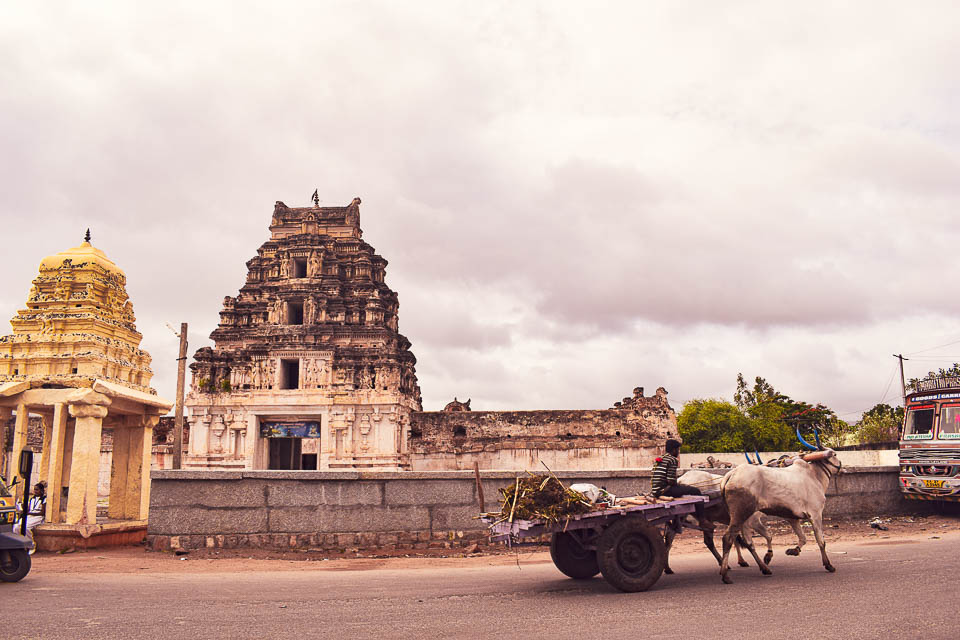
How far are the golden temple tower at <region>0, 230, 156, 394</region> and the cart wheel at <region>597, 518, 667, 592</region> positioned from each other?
1194 centimetres

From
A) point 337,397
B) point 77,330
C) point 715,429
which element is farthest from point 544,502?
point 715,429

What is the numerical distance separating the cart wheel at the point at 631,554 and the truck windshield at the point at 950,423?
9.43 m

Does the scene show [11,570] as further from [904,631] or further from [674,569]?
[904,631]

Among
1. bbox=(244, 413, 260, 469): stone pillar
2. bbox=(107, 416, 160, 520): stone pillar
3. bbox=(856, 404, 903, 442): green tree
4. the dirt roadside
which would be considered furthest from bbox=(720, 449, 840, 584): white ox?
bbox=(856, 404, 903, 442): green tree

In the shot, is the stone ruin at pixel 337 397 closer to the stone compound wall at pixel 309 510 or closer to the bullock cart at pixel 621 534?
the stone compound wall at pixel 309 510

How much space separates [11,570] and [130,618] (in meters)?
4.11

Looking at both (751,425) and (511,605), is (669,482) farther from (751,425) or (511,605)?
(751,425)

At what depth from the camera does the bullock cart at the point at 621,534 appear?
26.5 feet

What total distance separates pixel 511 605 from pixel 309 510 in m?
6.27

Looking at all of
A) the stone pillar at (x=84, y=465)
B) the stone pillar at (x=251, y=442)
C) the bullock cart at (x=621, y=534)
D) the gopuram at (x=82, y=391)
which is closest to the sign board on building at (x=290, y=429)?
the stone pillar at (x=251, y=442)

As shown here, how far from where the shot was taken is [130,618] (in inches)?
290

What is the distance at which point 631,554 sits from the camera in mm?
8289

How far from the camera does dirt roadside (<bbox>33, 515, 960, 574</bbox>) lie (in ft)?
38.4

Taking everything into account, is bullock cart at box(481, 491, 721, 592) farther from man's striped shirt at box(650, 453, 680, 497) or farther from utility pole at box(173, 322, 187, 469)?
utility pole at box(173, 322, 187, 469)
